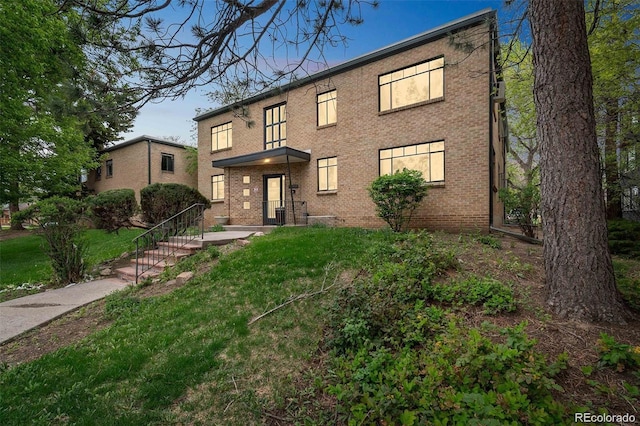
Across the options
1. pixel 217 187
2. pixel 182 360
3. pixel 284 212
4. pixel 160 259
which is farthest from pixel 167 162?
pixel 182 360

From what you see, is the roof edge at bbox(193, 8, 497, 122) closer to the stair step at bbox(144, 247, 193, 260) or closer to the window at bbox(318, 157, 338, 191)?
the window at bbox(318, 157, 338, 191)

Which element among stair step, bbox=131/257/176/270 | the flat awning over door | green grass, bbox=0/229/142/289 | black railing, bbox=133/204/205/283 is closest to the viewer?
stair step, bbox=131/257/176/270

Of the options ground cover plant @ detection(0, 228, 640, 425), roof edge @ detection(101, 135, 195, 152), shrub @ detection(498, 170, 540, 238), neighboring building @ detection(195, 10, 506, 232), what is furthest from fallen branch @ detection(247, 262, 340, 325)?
roof edge @ detection(101, 135, 195, 152)

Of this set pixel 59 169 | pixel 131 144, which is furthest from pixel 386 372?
pixel 131 144

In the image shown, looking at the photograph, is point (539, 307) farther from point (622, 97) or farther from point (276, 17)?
point (622, 97)

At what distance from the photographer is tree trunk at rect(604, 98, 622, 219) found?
30.2 ft

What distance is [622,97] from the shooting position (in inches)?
336

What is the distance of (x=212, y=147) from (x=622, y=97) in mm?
17111

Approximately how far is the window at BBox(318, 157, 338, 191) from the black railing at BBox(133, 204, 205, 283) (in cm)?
517

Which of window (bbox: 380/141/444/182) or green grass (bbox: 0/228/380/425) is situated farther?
window (bbox: 380/141/444/182)

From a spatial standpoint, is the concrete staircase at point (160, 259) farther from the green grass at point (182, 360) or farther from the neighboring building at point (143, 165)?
the neighboring building at point (143, 165)

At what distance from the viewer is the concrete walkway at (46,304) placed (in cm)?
453

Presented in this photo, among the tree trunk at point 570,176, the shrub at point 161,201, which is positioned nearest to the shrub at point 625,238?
the tree trunk at point 570,176

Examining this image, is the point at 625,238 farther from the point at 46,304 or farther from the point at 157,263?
the point at 46,304
